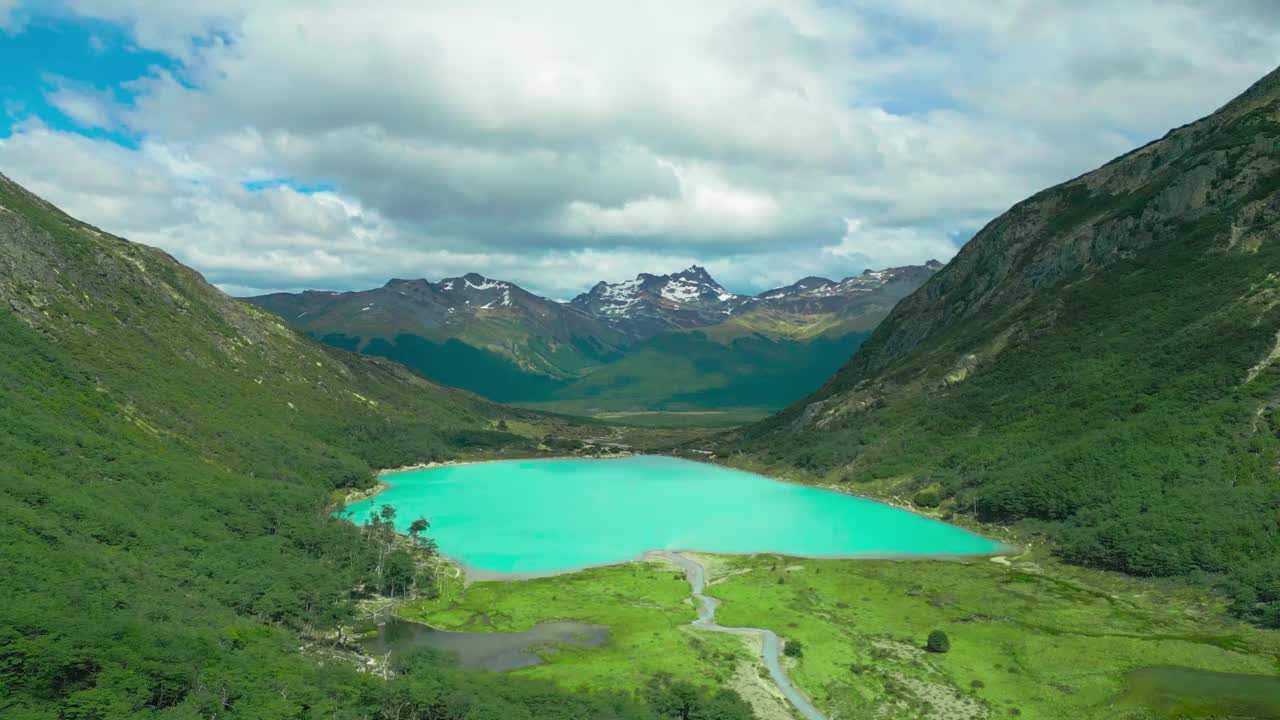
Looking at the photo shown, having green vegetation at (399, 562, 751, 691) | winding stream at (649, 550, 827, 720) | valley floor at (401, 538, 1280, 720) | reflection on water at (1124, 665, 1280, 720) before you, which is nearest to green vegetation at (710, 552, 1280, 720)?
valley floor at (401, 538, 1280, 720)

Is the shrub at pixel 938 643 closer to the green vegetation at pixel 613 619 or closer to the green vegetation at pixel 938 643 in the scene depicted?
the green vegetation at pixel 938 643

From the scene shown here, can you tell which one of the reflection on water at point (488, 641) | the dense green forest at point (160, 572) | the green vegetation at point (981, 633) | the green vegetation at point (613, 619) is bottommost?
the reflection on water at point (488, 641)

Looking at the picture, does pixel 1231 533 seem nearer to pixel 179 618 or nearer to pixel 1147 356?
pixel 1147 356

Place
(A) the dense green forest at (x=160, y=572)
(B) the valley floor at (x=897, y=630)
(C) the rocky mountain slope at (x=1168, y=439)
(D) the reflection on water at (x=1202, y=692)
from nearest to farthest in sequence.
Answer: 1. (A) the dense green forest at (x=160, y=572)
2. (D) the reflection on water at (x=1202, y=692)
3. (B) the valley floor at (x=897, y=630)
4. (C) the rocky mountain slope at (x=1168, y=439)

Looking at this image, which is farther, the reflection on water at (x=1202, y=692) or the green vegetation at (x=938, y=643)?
the green vegetation at (x=938, y=643)

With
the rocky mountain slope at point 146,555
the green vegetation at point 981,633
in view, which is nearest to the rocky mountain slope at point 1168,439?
the green vegetation at point 981,633

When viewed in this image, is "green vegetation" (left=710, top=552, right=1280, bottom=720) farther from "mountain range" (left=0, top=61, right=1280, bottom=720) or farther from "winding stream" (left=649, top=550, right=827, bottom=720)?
"winding stream" (left=649, top=550, right=827, bottom=720)

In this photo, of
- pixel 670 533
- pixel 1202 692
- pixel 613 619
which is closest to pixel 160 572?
pixel 613 619
